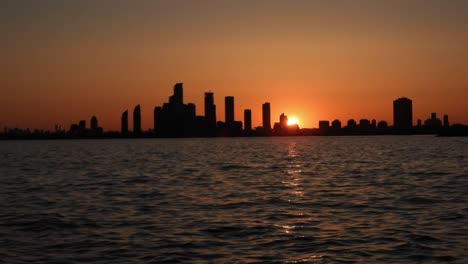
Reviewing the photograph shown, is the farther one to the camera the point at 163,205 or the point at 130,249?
the point at 163,205

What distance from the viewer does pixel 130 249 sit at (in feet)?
71.2

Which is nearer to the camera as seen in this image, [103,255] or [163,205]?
[103,255]

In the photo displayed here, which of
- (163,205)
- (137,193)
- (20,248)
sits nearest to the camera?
(20,248)

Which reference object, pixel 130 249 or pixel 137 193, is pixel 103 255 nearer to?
pixel 130 249

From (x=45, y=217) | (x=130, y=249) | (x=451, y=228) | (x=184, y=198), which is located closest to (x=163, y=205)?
(x=184, y=198)

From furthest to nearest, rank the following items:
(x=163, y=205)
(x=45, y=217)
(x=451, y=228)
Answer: (x=163, y=205), (x=45, y=217), (x=451, y=228)

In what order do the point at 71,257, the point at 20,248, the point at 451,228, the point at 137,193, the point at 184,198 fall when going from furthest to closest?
the point at 137,193
the point at 184,198
the point at 451,228
the point at 20,248
the point at 71,257

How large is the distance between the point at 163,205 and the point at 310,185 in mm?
14604

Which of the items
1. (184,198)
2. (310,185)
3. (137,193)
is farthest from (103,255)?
(310,185)

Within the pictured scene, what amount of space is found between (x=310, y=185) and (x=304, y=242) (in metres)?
23.0

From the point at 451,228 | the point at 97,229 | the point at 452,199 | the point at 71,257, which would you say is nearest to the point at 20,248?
the point at 71,257

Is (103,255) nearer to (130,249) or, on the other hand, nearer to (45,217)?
(130,249)

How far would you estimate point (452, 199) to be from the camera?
34281mm

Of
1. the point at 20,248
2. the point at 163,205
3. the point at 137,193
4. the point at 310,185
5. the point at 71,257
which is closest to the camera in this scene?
the point at 71,257
